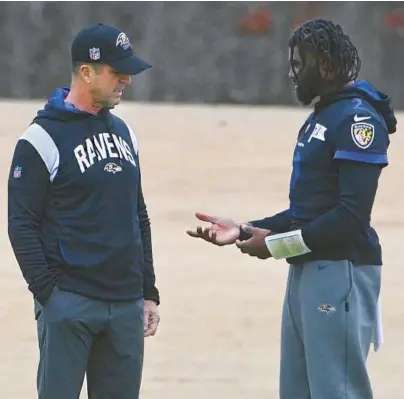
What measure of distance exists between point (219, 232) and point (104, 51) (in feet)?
2.52

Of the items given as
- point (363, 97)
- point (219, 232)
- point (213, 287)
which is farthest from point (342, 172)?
point (213, 287)

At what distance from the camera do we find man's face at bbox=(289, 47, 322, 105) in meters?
3.35

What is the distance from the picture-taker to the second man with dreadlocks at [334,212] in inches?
128

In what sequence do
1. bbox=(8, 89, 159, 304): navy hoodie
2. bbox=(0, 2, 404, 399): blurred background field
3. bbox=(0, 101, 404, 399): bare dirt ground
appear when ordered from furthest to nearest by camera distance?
1. bbox=(0, 2, 404, 399): blurred background field
2. bbox=(0, 101, 404, 399): bare dirt ground
3. bbox=(8, 89, 159, 304): navy hoodie

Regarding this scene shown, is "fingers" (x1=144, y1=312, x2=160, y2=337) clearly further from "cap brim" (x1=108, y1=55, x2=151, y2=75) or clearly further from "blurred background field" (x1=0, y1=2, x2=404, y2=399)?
"blurred background field" (x1=0, y1=2, x2=404, y2=399)

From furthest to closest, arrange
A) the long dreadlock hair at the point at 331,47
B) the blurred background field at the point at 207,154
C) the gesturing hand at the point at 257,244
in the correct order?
1. the blurred background field at the point at 207,154
2. the gesturing hand at the point at 257,244
3. the long dreadlock hair at the point at 331,47

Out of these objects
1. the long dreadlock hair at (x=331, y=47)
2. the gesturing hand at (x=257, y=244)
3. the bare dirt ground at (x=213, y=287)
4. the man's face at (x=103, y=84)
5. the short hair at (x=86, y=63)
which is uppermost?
the long dreadlock hair at (x=331, y=47)

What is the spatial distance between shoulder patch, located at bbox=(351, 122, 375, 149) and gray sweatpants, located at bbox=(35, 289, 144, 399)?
88cm

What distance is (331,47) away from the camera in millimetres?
3314

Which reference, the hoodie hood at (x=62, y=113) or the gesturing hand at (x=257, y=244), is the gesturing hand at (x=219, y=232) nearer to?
the gesturing hand at (x=257, y=244)

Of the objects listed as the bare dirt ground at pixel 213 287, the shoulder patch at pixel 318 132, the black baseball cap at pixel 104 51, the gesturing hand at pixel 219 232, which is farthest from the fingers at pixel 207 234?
the bare dirt ground at pixel 213 287

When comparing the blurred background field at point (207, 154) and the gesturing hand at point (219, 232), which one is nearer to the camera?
the gesturing hand at point (219, 232)

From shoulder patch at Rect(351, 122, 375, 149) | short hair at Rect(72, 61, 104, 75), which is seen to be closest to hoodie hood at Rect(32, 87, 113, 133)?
short hair at Rect(72, 61, 104, 75)

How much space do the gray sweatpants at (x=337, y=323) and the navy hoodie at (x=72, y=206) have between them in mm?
585
